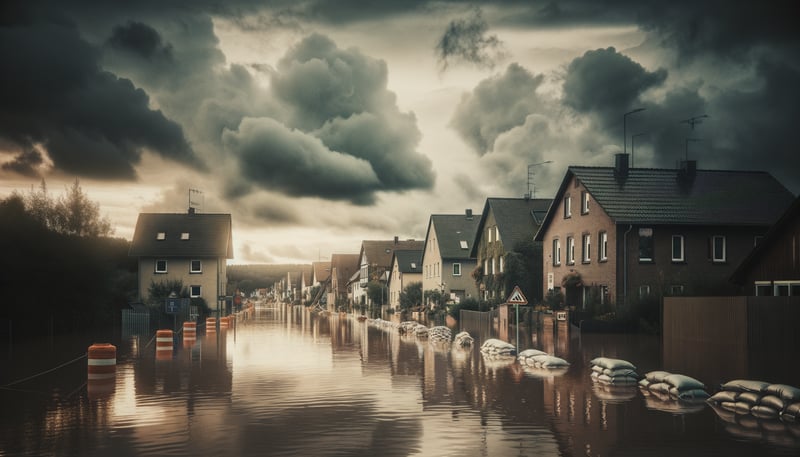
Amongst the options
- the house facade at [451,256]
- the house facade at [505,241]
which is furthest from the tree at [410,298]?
the house facade at [505,241]

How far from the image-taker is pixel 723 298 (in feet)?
89.3

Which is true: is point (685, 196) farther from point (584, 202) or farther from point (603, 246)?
point (603, 246)

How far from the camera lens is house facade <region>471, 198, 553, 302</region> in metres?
56.2

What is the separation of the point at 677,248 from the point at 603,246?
12.8 ft

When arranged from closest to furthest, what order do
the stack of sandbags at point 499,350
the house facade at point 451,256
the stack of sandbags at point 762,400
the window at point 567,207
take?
1. the stack of sandbags at point 762,400
2. the stack of sandbags at point 499,350
3. the window at point 567,207
4. the house facade at point 451,256

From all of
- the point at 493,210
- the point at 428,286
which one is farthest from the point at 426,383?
the point at 428,286

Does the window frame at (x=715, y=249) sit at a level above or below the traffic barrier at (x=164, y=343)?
above

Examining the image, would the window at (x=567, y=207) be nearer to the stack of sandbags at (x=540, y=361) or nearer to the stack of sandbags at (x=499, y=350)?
the stack of sandbags at (x=499, y=350)

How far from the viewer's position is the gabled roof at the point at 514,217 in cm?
5991

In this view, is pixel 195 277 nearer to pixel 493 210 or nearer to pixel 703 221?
pixel 493 210

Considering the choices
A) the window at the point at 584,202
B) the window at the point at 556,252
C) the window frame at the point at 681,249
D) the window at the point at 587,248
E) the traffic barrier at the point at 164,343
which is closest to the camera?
the traffic barrier at the point at 164,343

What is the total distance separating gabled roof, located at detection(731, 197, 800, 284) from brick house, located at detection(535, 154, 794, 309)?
5743 mm

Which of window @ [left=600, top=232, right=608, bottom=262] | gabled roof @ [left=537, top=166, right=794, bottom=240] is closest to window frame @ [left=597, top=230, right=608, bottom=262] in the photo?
window @ [left=600, top=232, right=608, bottom=262]

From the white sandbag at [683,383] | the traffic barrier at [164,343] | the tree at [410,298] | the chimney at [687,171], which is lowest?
the tree at [410,298]
